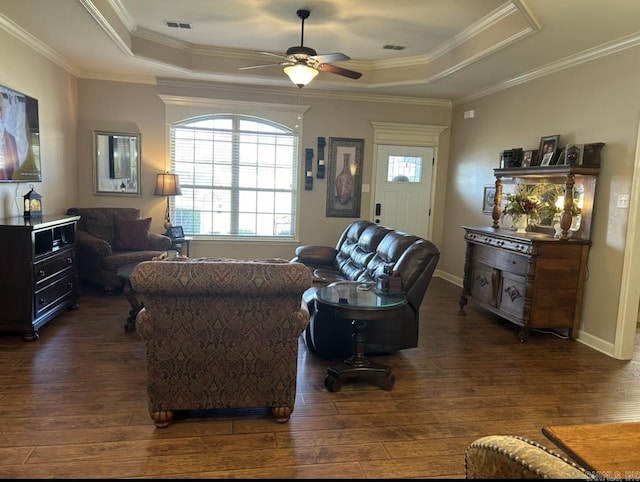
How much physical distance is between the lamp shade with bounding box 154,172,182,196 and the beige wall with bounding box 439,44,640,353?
14.1ft

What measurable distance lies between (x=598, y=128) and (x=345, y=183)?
343cm

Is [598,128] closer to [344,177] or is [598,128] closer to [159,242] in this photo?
[344,177]

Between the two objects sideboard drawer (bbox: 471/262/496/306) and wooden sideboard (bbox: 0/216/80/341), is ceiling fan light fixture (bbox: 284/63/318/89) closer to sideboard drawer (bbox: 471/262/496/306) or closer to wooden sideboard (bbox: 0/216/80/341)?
wooden sideboard (bbox: 0/216/80/341)

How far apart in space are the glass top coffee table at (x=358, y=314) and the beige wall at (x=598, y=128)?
221cm

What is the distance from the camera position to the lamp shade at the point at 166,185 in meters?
5.89

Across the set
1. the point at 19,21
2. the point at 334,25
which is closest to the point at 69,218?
the point at 19,21

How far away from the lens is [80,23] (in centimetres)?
394

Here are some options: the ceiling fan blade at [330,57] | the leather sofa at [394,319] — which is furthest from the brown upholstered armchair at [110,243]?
the ceiling fan blade at [330,57]

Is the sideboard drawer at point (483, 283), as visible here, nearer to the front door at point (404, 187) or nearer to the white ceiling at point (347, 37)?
the front door at point (404, 187)

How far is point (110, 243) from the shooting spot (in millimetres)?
5676

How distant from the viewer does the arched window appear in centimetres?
630

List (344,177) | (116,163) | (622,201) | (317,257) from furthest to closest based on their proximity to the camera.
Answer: (344,177), (116,163), (317,257), (622,201)

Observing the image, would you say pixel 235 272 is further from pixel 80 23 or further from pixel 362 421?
pixel 80 23

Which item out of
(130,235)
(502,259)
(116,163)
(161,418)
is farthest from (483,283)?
(116,163)
